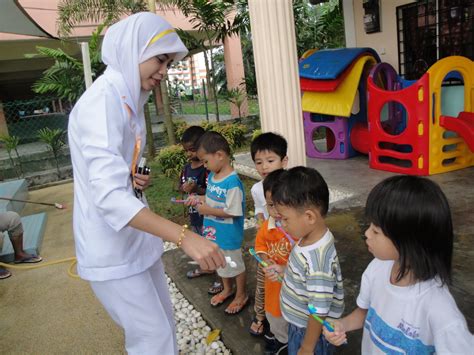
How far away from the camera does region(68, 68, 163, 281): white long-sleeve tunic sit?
48.7 inches

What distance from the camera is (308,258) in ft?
4.85

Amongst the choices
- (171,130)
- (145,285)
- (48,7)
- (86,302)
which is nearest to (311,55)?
(171,130)

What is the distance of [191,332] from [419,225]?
5.49ft

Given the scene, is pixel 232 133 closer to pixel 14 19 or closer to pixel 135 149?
pixel 14 19

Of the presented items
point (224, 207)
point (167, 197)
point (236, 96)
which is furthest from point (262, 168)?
point (236, 96)

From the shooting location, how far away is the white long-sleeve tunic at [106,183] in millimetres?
1237

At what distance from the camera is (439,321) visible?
3.49ft

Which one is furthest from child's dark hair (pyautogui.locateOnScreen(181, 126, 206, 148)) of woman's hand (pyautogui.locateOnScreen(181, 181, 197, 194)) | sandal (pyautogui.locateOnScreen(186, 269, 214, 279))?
sandal (pyautogui.locateOnScreen(186, 269, 214, 279))

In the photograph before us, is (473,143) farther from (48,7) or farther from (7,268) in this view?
(48,7)

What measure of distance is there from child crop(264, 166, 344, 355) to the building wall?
206 inches

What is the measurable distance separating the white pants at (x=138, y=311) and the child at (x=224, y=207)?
2.67 ft

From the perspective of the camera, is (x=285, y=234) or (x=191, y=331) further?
(x=191, y=331)

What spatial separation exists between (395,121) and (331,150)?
1.02 m

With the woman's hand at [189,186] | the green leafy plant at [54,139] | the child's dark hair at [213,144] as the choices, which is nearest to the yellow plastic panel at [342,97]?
the woman's hand at [189,186]
